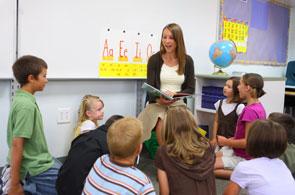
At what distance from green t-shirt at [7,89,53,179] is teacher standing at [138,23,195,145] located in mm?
922

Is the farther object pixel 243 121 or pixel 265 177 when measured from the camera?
pixel 243 121

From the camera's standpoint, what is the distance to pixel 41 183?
1.82 metres

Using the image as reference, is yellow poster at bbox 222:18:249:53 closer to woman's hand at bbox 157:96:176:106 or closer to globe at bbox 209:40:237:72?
globe at bbox 209:40:237:72

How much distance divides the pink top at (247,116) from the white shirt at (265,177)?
97cm

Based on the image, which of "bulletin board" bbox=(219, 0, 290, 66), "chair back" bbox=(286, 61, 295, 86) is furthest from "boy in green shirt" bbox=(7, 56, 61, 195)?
"chair back" bbox=(286, 61, 295, 86)

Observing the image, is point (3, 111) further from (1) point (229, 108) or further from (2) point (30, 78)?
(1) point (229, 108)

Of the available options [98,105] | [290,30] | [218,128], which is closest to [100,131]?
[98,105]

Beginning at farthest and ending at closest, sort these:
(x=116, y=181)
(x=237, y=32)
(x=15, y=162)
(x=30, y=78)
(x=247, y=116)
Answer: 1. (x=237, y=32)
2. (x=247, y=116)
3. (x=30, y=78)
4. (x=15, y=162)
5. (x=116, y=181)

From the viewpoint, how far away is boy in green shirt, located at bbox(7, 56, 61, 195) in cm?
169

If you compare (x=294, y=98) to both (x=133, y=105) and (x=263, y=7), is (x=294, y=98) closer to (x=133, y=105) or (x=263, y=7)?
(x=263, y=7)

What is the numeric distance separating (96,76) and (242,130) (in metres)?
1.28

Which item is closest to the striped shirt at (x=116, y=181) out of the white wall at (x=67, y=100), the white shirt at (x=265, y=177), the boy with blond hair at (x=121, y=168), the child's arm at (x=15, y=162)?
the boy with blond hair at (x=121, y=168)

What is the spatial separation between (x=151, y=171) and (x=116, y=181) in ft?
5.75

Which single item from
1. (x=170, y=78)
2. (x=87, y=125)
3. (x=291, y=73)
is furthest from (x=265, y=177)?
(x=291, y=73)
